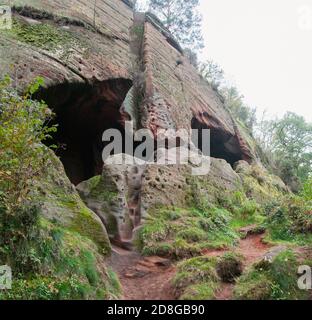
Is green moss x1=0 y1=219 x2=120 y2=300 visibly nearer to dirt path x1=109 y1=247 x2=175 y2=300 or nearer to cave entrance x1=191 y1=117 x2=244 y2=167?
dirt path x1=109 y1=247 x2=175 y2=300

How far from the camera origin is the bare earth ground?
7.63 metres

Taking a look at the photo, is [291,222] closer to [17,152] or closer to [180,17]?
[17,152]

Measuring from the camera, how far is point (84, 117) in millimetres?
15039

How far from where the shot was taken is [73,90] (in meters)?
12.8

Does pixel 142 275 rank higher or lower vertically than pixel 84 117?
lower

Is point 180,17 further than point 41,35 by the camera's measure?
Yes

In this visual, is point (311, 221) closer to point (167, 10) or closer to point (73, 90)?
point (73, 90)

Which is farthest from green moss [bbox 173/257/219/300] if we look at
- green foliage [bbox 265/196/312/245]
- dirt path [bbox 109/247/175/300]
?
green foliage [bbox 265/196/312/245]

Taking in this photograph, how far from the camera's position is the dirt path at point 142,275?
304 inches

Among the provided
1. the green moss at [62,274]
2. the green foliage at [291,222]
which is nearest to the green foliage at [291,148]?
the green foliage at [291,222]

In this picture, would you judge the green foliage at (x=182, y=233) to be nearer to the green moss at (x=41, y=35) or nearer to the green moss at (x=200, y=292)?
the green moss at (x=200, y=292)

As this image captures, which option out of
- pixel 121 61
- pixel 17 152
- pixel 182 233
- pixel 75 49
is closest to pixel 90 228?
pixel 182 233

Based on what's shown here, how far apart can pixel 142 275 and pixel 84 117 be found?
25.5 ft
